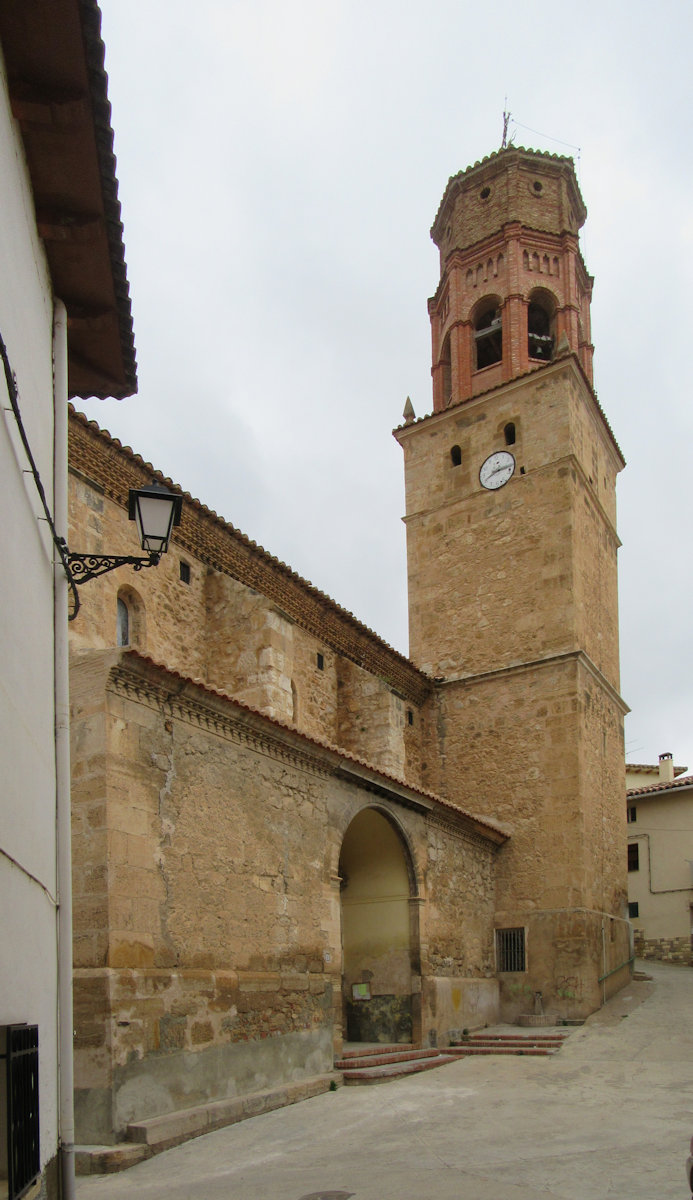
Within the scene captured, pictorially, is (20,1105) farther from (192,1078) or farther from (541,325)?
(541,325)

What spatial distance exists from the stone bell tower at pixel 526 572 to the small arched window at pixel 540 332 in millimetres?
50

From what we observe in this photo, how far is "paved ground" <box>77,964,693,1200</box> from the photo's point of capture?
7176 mm

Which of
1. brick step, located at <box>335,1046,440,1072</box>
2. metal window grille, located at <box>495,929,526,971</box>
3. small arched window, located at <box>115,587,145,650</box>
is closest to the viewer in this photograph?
brick step, located at <box>335,1046,440,1072</box>

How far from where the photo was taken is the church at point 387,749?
896 cm

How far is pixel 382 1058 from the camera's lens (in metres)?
12.9

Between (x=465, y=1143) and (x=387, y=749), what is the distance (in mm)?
9407

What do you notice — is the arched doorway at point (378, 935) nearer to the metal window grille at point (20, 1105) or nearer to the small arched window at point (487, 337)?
the metal window grille at point (20, 1105)

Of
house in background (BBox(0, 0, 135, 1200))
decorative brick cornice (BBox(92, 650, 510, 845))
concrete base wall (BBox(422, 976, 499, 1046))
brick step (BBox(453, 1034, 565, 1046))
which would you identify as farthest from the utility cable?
brick step (BBox(453, 1034, 565, 1046))

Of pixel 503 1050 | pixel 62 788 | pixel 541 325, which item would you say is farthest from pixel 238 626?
pixel 541 325

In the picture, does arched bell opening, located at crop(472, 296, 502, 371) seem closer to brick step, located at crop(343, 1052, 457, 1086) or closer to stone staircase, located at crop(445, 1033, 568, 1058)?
stone staircase, located at crop(445, 1033, 568, 1058)

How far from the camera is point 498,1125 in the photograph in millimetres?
9555

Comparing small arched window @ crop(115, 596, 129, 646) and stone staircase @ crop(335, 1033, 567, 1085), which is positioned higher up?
small arched window @ crop(115, 596, 129, 646)

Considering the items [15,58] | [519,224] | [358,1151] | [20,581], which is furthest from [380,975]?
[519,224]

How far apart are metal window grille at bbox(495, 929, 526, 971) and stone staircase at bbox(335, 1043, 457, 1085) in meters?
3.86
